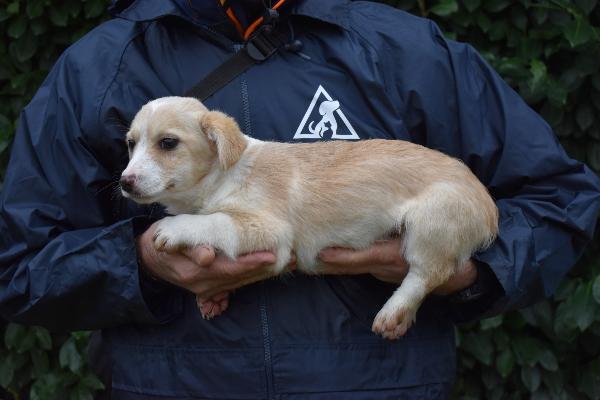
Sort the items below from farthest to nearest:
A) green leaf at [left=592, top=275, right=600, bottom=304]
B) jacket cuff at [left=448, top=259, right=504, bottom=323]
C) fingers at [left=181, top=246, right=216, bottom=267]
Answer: green leaf at [left=592, top=275, right=600, bottom=304]
jacket cuff at [left=448, top=259, right=504, bottom=323]
fingers at [left=181, top=246, right=216, bottom=267]

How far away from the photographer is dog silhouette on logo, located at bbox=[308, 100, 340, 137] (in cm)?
337

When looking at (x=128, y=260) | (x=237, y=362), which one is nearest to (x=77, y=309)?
(x=128, y=260)

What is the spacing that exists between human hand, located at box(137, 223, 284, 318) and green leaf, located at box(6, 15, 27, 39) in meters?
2.29

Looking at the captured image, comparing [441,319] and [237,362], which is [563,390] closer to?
[441,319]

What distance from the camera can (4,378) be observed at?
5.45 metres

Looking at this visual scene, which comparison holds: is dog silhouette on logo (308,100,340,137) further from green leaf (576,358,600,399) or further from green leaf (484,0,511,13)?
green leaf (576,358,600,399)

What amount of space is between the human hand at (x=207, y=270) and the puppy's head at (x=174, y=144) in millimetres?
170

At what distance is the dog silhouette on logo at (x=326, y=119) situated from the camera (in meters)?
3.37

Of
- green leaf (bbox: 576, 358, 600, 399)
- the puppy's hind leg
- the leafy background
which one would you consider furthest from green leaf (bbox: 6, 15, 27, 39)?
green leaf (bbox: 576, 358, 600, 399)

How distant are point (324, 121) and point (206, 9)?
1.96 ft

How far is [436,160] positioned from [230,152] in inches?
27.7

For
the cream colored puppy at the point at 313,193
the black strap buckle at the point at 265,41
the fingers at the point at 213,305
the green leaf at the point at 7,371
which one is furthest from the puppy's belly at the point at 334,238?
the green leaf at the point at 7,371

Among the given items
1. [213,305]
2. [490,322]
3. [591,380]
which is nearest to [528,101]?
[490,322]

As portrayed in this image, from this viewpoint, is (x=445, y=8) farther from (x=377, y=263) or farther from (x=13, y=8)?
(x=13, y=8)
